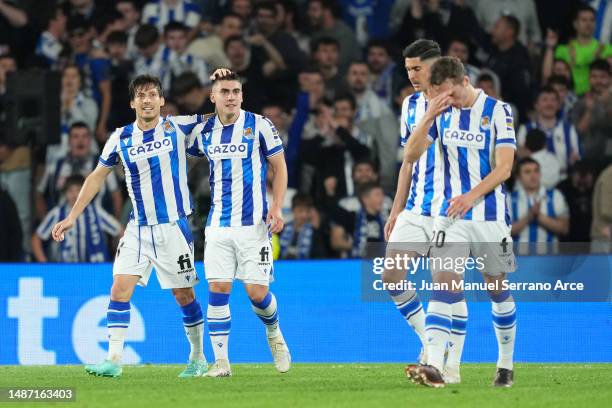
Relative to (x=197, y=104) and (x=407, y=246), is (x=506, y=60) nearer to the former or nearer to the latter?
(x=197, y=104)

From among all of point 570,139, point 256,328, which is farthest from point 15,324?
point 570,139

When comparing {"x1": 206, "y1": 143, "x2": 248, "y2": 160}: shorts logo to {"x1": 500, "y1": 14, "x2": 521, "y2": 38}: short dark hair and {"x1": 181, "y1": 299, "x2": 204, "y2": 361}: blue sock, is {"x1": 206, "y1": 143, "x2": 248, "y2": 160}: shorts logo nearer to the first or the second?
{"x1": 181, "y1": 299, "x2": 204, "y2": 361}: blue sock

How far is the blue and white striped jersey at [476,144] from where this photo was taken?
355 inches

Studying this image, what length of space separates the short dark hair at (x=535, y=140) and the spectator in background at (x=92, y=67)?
4763 millimetres

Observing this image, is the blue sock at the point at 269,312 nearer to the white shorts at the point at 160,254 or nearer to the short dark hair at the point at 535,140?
the white shorts at the point at 160,254

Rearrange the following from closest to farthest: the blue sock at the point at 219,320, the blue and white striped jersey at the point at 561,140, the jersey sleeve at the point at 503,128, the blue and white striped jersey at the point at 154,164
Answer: the jersey sleeve at the point at 503,128 → the blue sock at the point at 219,320 → the blue and white striped jersey at the point at 154,164 → the blue and white striped jersey at the point at 561,140

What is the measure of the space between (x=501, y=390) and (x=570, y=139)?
657cm

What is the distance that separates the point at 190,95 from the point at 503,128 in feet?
22.8

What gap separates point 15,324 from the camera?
501 inches

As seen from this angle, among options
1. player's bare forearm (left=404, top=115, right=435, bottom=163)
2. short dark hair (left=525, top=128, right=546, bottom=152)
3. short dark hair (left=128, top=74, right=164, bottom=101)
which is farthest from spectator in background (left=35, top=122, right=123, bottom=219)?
player's bare forearm (left=404, top=115, right=435, bottom=163)

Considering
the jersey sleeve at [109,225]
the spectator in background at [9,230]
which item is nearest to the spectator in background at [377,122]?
the jersey sleeve at [109,225]

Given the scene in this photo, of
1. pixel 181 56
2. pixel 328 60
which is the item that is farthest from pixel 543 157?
pixel 181 56

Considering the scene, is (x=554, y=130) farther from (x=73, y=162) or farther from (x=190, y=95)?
(x=73, y=162)

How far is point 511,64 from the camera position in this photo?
15984 millimetres
